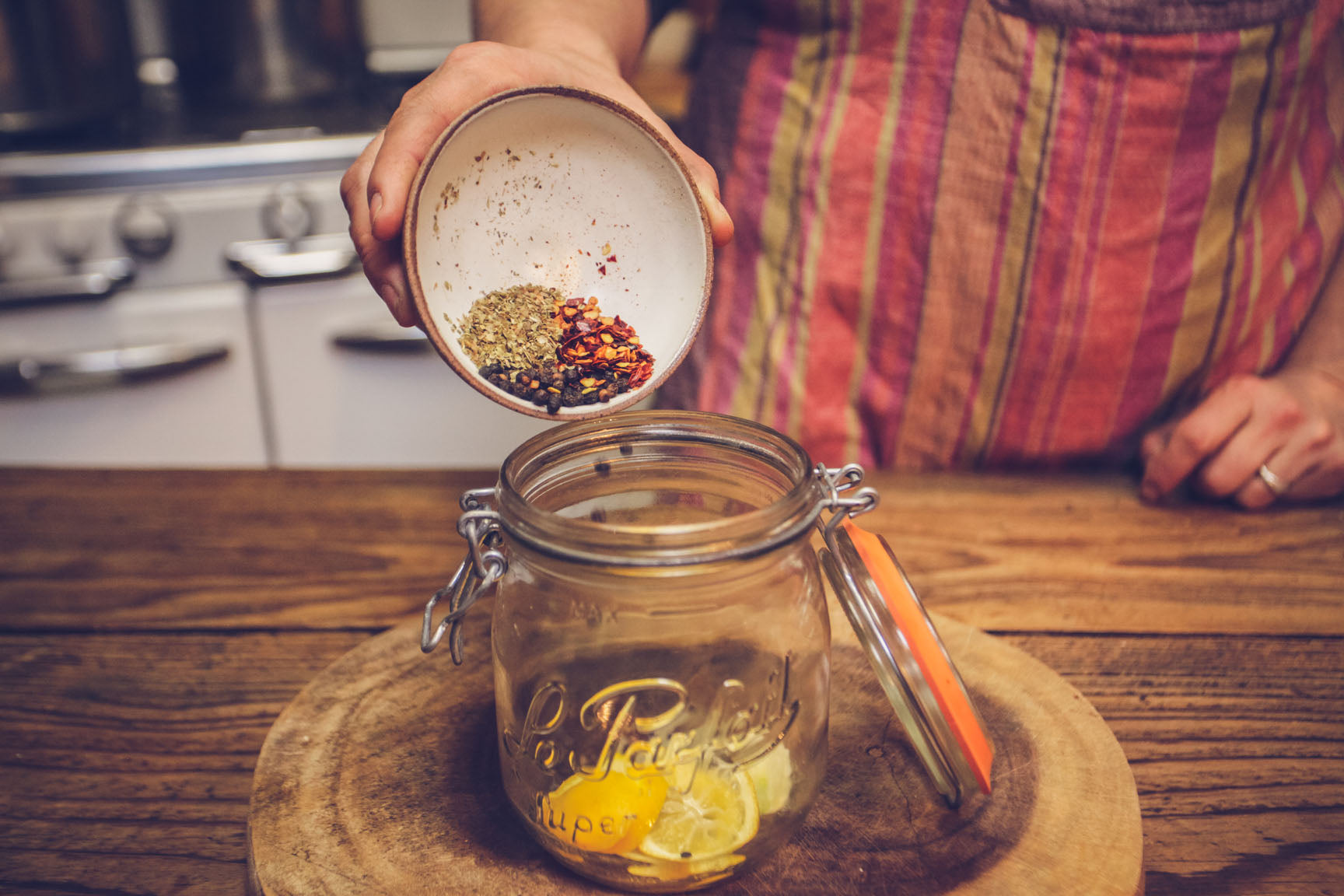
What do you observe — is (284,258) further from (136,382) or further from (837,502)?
(837,502)

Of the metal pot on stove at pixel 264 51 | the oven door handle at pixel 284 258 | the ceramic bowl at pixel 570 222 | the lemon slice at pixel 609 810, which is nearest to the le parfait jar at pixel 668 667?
the lemon slice at pixel 609 810

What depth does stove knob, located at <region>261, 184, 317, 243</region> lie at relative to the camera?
1649mm

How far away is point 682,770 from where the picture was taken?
57 centimetres

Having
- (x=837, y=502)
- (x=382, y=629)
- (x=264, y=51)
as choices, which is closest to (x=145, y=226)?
(x=264, y=51)

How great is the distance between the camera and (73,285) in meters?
1.61

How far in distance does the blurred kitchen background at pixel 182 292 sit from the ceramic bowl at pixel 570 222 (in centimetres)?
91

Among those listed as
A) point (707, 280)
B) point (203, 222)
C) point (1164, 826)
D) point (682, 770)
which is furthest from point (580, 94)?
point (203, 222)

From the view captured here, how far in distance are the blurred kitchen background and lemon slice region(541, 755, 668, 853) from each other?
113cm

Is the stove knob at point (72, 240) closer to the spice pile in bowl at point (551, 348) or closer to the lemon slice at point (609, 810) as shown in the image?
the spice pile in bowl at point (551, 348)

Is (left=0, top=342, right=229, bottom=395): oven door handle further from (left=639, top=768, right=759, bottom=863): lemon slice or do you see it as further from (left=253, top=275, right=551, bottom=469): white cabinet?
(left=639, top=768, right=759, bottom=863): lemon slice

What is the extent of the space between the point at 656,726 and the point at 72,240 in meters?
1.47

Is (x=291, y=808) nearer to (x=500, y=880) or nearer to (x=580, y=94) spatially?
(x=500, y=880)

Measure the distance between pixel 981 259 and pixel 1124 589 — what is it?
42 centimetres

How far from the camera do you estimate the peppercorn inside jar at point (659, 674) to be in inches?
21.9
